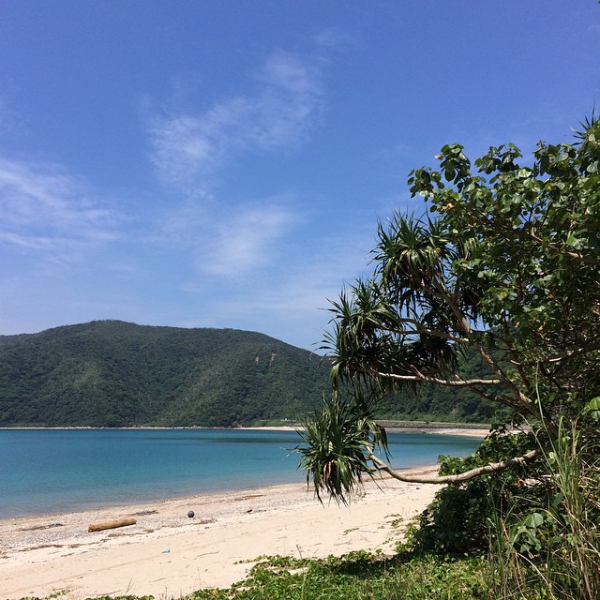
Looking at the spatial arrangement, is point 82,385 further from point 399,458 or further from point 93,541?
point 93,541

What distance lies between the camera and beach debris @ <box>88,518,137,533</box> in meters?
16.2

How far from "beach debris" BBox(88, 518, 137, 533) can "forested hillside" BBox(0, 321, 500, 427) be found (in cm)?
8036

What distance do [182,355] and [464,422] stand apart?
225 ft

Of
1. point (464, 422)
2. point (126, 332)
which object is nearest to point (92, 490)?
point (464, 422)

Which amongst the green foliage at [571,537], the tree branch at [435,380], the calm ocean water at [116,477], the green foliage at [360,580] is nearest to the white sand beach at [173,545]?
the green foliage at [360,580]

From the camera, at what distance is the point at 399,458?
41312 mm

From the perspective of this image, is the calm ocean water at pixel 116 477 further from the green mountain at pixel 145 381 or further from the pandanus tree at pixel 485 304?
the green mountain at pixel 145 381

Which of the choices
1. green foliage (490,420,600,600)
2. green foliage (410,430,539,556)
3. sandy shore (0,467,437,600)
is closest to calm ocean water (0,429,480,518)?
sandy shore (0,467,437,600)

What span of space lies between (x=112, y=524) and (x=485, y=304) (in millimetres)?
15507

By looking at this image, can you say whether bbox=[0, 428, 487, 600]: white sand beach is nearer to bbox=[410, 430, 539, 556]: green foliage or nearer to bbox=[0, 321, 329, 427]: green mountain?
bbox=[410, 430, 539, 556]: green foliage

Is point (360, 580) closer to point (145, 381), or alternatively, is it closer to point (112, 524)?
point (112, 524)

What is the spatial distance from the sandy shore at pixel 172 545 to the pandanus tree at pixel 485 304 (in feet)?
5.60

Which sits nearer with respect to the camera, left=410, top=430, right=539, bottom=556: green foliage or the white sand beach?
left=410, top=430, right=539, bottom=556: green foliage

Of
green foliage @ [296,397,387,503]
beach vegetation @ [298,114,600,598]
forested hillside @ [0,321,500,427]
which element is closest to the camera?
beach vegetation @ [298,114,600,598]
